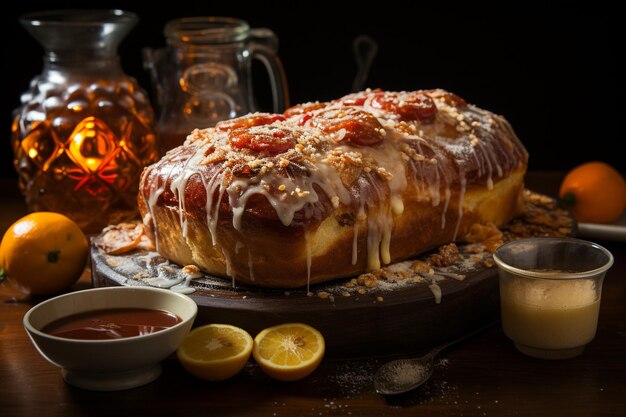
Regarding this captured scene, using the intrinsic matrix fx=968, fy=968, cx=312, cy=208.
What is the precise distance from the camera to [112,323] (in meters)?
2.44

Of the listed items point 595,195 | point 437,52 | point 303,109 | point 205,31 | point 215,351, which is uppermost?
point 205,31

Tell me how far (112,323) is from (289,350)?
452mm

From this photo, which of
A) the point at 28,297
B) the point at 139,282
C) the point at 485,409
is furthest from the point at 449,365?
the point at 28,297

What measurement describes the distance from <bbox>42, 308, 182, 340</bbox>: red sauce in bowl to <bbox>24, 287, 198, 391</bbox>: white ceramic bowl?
0.02 m

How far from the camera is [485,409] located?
2.32 m

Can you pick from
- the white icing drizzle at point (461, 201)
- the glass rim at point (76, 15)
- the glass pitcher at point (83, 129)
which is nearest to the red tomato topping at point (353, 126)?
the white icing drizzle at point (461, 201)

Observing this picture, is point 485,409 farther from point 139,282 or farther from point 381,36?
point 381,36

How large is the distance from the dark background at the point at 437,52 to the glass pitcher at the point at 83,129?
1.00 m

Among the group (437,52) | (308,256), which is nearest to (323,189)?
(308,256)

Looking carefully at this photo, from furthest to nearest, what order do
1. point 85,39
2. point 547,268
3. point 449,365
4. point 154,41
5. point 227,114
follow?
point 154,41 → point 227,114 → point 85,39 → point 547,268 → point 449,365

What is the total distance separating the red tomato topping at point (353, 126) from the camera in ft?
9.32

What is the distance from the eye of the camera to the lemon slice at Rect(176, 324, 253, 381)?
7.79 feet

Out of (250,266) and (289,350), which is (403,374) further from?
(250,266)

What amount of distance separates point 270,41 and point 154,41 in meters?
0.90
